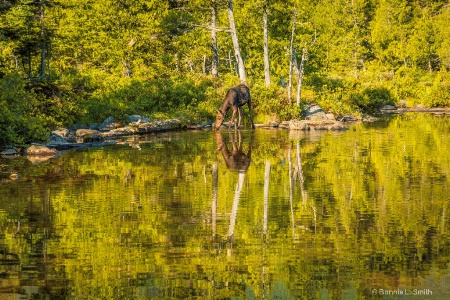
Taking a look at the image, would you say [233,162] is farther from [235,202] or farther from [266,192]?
[235,202]

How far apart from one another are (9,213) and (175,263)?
6.18 m

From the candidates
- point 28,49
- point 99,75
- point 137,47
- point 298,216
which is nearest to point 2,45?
point 28,49

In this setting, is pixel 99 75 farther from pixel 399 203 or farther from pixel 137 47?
pixel 399 203

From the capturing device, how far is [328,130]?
3862cm

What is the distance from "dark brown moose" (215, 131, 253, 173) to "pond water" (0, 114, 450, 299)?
0.13m

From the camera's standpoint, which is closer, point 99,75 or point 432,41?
point 99,75

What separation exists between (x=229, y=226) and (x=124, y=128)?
25.5 meters

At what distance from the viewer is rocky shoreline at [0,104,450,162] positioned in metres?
29.1

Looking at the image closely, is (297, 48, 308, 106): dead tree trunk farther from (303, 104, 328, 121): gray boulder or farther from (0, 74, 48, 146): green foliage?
(0, 74, 48, 146): green foliage

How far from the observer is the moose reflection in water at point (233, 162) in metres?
15.2

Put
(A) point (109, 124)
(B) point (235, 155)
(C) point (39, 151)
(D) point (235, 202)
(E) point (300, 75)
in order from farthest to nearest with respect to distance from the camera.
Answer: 1. (E) point (300, 75)
2. (A) point (109, 124)
3. (C) point (39, 151)
4. (B) point (235, 155)
5. (D) point (235, 202)

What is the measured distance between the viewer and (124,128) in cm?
3881

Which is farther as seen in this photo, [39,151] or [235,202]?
[39,151]

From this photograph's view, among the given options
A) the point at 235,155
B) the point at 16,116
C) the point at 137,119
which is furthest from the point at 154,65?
the point at 235,155
